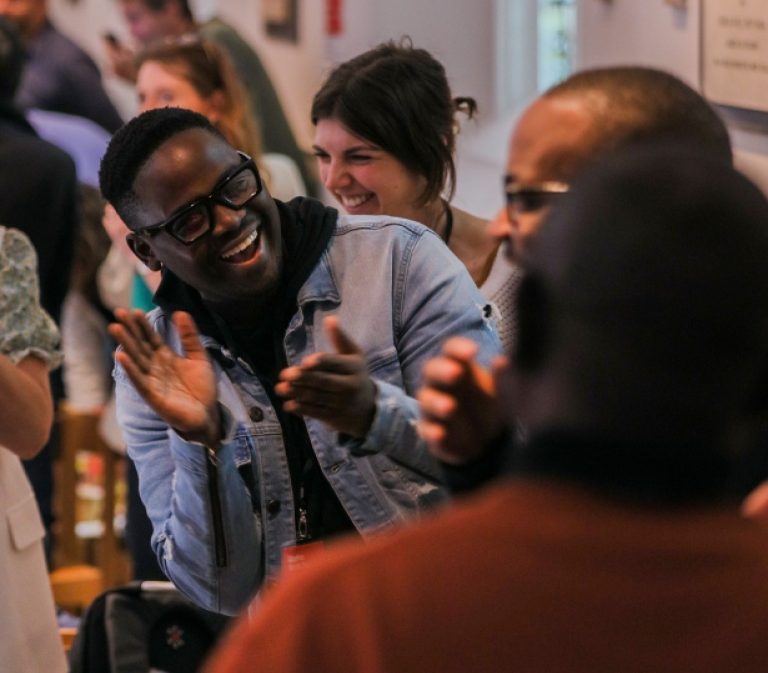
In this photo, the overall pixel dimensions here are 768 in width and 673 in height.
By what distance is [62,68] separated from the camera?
629 centimetres

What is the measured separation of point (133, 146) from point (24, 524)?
75cm

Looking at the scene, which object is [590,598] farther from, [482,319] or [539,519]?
[482,319]

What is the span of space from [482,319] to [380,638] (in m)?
1.16

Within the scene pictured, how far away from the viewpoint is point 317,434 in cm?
210

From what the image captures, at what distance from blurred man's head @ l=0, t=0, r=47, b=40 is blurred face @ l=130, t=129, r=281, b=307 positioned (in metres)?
4.38

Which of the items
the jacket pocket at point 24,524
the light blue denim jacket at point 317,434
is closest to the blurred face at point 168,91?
the jacket pocket at point 24,524

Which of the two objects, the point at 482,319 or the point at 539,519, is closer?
the point at 539,519

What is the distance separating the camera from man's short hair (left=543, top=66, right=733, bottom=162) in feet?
5.35

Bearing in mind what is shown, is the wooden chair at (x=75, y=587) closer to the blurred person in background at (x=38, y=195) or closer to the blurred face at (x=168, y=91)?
the blurred person in background at (x=38, y=195)

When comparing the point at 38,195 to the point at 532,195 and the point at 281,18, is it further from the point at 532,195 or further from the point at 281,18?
the point at 281,18

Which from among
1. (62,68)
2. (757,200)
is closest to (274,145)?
(62,68)

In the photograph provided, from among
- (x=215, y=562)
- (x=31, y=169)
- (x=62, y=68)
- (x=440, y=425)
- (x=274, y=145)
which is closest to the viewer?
(x=440, y=425)

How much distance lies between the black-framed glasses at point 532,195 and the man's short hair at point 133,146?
Answer: 677 millimetres

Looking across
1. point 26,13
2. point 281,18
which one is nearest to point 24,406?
point 26,13
